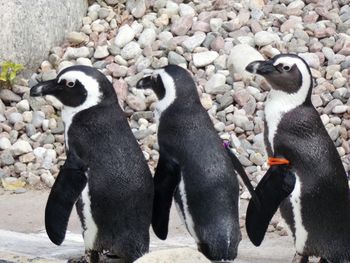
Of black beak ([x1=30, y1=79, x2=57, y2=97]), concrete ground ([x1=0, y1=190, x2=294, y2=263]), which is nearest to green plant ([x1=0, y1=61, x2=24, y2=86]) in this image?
concrete ground ([x1=0, y1=190, x2=294, y2=263])

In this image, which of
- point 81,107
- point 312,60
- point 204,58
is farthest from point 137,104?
point 81,107

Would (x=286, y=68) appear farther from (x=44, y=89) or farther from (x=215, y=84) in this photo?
(x=215, y=84)

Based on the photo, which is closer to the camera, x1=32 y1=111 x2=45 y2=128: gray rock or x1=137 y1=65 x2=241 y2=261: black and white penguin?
x1=137 y1=65 x2=241 y2=261: black and white penguin

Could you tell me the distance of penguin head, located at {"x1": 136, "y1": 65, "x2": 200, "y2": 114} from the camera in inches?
230

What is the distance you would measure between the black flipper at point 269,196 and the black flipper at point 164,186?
42cm

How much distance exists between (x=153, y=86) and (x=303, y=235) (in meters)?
1.07

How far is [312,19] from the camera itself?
349 inches

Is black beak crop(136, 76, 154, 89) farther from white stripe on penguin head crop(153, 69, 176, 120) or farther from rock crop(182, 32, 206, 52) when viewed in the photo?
rock crop(182, 32, 206, 52)

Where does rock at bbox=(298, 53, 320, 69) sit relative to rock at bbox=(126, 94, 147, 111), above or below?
above

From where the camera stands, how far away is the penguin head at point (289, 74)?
5836 millimetres

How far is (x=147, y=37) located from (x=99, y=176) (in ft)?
11.2

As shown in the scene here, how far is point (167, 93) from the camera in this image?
19.2 ft

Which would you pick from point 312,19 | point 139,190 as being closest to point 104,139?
point 139,190

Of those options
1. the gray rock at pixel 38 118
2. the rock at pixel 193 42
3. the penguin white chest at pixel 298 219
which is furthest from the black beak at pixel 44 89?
the rock at pixel 193 42
